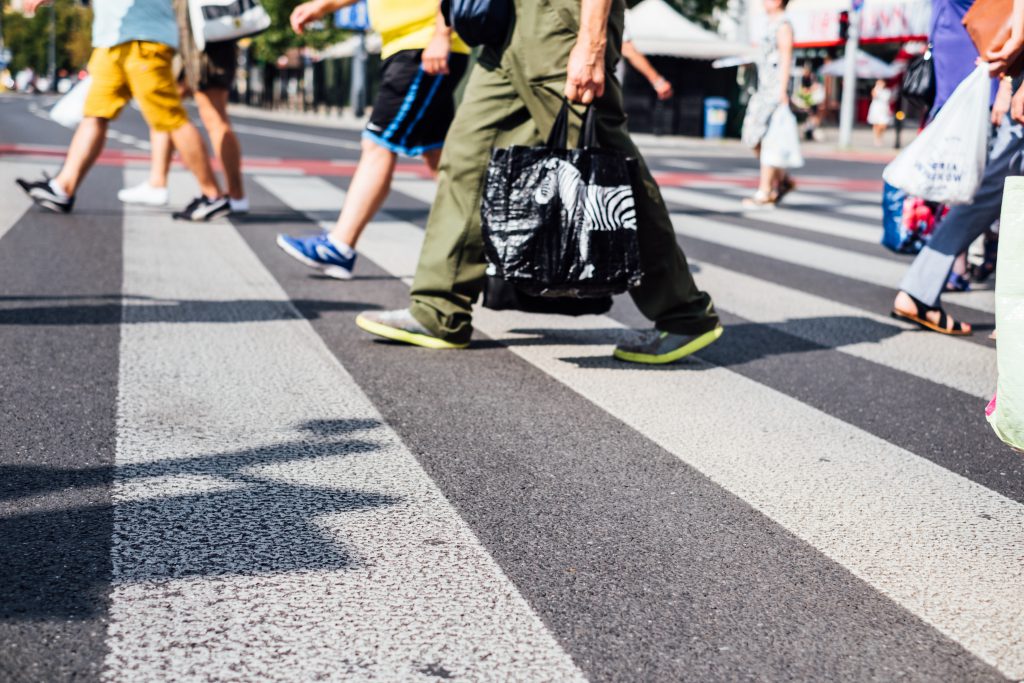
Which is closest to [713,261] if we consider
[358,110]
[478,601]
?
[478,601]

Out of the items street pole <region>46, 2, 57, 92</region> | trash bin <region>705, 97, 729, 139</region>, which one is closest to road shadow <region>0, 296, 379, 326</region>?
trash bin <region>705, 97, 729, 139</region>

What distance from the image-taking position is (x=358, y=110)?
4356 cm

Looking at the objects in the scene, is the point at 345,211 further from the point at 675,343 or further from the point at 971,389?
the point at 971,389

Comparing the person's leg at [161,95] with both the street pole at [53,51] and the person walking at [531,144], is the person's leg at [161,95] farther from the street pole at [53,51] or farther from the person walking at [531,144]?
the street pole at [53,51]

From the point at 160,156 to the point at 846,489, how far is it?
6083 mm

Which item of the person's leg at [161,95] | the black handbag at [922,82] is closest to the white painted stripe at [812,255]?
the black handbag at [922,82]

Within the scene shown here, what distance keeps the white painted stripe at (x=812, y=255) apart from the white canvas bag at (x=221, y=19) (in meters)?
2.97

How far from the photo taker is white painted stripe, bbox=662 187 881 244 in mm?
8617

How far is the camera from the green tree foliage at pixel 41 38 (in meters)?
120

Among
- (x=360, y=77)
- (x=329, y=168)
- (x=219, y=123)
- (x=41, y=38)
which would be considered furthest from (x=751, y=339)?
(x=41, y=38)

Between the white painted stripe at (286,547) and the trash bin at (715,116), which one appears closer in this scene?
the white painted stripe at (286,547)

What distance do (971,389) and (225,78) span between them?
16.1 feet

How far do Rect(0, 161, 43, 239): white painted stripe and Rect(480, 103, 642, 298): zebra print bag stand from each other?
3.62m

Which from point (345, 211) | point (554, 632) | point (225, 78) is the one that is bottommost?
point (554, 632)
